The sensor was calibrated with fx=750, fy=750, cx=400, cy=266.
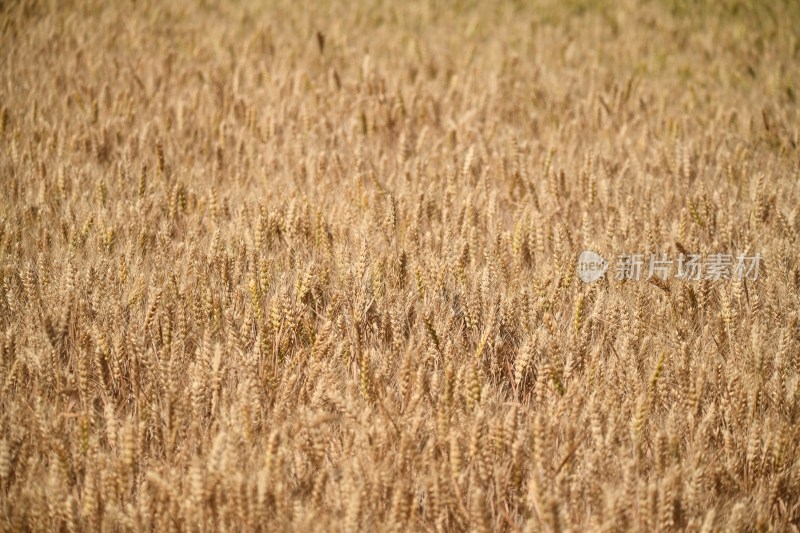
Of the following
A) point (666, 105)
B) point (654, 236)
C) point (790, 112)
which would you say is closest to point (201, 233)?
point (654, 236)

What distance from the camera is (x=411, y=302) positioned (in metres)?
2.10

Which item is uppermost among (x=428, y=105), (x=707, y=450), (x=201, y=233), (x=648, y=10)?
(x=648, y=10)

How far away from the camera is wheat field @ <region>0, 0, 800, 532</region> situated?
1455mm

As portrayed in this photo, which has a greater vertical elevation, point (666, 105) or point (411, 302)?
point (666, 105)

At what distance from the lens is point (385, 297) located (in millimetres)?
2119

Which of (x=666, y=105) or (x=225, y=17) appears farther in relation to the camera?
(x=225, y=17)

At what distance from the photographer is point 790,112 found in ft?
12.1

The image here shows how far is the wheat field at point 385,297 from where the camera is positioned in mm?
1455

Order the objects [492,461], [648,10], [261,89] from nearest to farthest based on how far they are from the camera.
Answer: [492,461] < [261,89] < [648,10]

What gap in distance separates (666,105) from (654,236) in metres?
1.66

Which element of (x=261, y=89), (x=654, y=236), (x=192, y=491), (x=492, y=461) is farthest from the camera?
(x=261, y=89)

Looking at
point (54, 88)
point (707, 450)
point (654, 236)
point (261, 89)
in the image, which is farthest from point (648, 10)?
point (707, 450)

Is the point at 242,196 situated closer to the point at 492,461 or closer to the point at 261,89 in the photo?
the point at 261,89

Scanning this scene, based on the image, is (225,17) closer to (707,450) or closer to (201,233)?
(201,233)
